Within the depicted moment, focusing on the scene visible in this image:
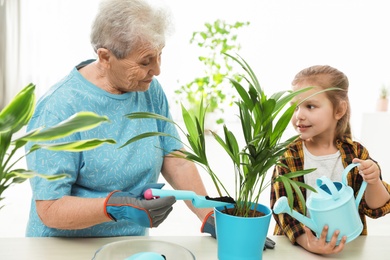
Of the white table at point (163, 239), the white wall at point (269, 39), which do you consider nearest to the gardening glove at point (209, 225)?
the white table at point (163, 239)

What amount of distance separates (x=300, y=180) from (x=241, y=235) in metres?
0.53

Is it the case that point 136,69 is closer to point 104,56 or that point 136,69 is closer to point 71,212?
point 104,56

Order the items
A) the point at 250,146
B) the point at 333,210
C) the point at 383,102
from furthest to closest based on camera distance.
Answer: the point at 383,102, the point at 333,210, the point at 250,146

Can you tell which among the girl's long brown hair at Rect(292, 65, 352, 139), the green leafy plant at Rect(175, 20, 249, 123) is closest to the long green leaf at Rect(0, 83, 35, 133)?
the girl's long brown hair at Rect(292, 65, 352, 139)

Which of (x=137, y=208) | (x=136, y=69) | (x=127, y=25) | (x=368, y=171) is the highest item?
(x=127, y=25)

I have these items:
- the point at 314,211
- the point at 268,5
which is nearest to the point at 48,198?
the point at 314,211

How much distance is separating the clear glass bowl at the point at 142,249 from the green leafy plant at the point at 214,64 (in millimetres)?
3731

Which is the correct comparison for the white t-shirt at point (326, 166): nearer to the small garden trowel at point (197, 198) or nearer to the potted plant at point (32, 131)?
the small garden trowel at point (197, 198)

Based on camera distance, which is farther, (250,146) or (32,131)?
(250,146)

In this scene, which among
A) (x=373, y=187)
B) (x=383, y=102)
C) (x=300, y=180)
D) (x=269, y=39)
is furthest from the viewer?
(x=269, y=39)

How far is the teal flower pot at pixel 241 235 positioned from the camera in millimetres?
959

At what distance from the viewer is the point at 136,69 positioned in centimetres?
133

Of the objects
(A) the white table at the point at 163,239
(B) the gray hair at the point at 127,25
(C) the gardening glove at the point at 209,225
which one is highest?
(B) the gray hair at the point at 127,25

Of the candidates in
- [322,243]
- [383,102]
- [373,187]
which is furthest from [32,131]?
[383,102]
